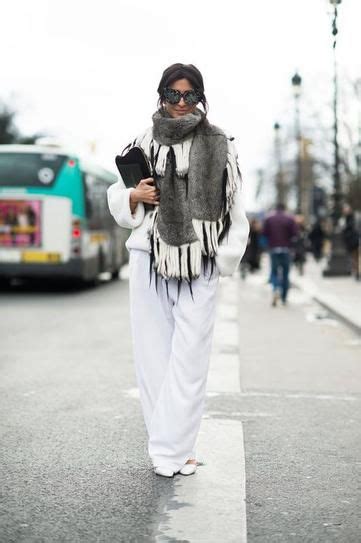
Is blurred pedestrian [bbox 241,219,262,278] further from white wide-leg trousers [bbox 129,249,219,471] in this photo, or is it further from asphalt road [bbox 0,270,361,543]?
white wide-leg trousers [bbox 129,249,219,471]

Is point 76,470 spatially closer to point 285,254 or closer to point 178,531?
point 178,531

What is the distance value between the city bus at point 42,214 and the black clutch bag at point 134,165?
1480 centimetres

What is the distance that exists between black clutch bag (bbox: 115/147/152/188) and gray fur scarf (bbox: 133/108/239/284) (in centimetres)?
5

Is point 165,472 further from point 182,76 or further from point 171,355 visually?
point 182,76

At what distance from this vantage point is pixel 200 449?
522 cm

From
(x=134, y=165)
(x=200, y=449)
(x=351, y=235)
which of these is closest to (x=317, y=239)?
(x=351, y=235)

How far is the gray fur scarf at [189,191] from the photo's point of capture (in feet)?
14.7

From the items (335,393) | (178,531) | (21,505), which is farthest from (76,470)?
(335,393)

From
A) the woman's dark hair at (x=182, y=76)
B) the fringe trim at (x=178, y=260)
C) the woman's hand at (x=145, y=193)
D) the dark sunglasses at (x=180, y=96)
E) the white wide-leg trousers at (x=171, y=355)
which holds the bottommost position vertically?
the white wide-leg trousers at (x=171, y=355)

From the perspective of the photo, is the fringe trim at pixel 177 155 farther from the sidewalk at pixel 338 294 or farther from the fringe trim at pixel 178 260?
the sidewalk at pixel 338 294

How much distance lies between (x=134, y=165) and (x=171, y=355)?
2.92 ft

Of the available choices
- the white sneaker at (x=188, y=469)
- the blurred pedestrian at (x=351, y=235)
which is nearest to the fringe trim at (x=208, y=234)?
the white sneaker at (x=188, y=469)

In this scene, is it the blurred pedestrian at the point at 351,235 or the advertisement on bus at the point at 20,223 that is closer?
the advertisement on bus at the point at 20,223

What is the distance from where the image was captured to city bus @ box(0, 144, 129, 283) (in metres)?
19.3
